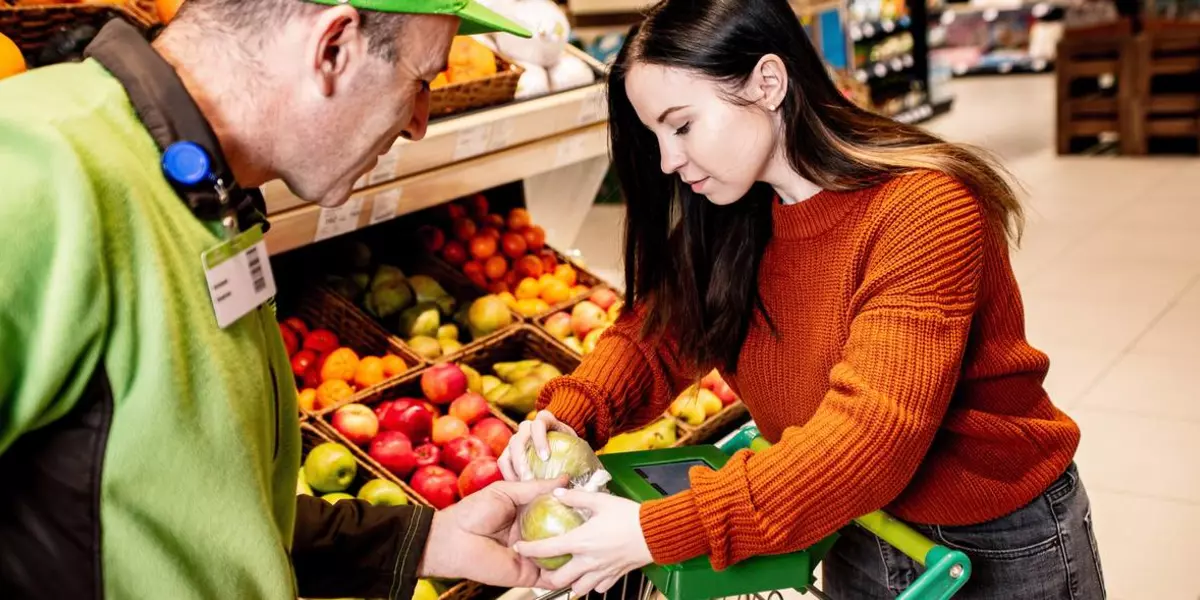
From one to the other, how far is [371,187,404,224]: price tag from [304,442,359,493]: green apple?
0.55 m

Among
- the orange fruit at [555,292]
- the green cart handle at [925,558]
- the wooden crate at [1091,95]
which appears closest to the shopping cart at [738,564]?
the green cart handle at [925,558]

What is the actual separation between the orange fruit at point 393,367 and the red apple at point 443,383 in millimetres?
127

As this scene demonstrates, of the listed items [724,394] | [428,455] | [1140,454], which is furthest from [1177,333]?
[428,455]

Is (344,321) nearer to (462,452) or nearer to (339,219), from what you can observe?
(339,219)

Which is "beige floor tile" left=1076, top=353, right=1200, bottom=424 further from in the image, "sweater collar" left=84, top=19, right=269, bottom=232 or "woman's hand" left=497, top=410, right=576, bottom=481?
"sweater collar" left=84, top=19, right=269, bottom=232

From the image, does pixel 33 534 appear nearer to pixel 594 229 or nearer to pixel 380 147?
pixel 380 147

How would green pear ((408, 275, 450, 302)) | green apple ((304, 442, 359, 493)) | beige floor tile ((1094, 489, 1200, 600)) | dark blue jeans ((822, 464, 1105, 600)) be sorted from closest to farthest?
dark blue jeans ((822, 464, 1105, 600)), green apple ((304, 442, 359, 493)), beige floor tile ((1094, 489, 1200, 600)), green pear ((408, 275, 450, 302))

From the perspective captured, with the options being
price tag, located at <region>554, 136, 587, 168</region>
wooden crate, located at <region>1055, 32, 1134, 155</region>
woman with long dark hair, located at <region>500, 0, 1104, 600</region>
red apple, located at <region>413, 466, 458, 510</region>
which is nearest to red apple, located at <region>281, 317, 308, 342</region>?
red apple, located at <region>413, 466, 458, 510</region>

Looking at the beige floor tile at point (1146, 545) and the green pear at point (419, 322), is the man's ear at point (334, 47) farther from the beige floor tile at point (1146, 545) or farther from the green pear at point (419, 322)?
the beige floor tile at point (1146, 545)

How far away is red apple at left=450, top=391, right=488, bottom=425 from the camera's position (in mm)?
2633

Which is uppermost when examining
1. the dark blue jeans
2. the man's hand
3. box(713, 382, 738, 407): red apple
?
the man's hand

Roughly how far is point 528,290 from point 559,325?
254 mm

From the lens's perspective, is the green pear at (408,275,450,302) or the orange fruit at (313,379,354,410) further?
the green pear at (408,275,450,302)

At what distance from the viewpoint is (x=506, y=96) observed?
291 cm
